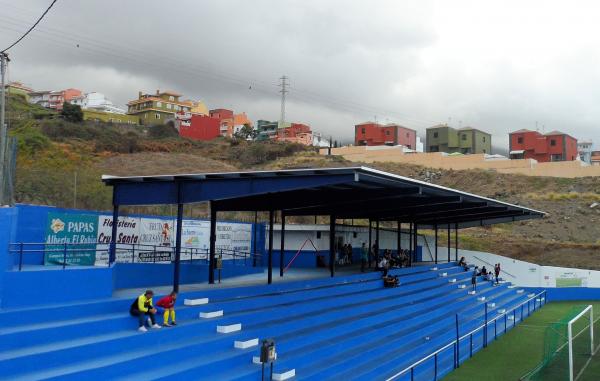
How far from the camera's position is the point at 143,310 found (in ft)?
36.0

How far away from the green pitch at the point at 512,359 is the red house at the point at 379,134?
71461mm

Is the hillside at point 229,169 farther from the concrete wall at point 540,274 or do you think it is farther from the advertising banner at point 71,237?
the concrete wall at point 540,274

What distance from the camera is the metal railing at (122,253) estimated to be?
42.4 feet

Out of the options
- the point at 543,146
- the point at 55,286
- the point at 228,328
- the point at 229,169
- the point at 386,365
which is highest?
the point at 543,146

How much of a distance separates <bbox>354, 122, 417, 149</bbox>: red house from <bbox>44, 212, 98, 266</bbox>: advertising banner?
267 ft

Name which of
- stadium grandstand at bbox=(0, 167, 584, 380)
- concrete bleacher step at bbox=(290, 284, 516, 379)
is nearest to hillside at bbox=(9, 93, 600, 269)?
stadium grandstand at bbox=(0, 167, 584, 380)

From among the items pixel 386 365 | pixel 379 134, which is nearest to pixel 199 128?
pixel 379 134

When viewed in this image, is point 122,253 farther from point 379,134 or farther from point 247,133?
point 247,133

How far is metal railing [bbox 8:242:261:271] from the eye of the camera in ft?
42.4

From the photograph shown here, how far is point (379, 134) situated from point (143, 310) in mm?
86324

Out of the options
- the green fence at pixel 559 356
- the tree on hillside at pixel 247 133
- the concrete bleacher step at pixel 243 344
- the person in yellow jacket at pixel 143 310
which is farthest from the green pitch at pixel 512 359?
the tree on hillside at pixel 247 133

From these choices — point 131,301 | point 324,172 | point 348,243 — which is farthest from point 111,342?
point 348,243

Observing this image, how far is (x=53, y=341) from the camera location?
367 inches

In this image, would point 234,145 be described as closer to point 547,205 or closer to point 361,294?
point 547,205
